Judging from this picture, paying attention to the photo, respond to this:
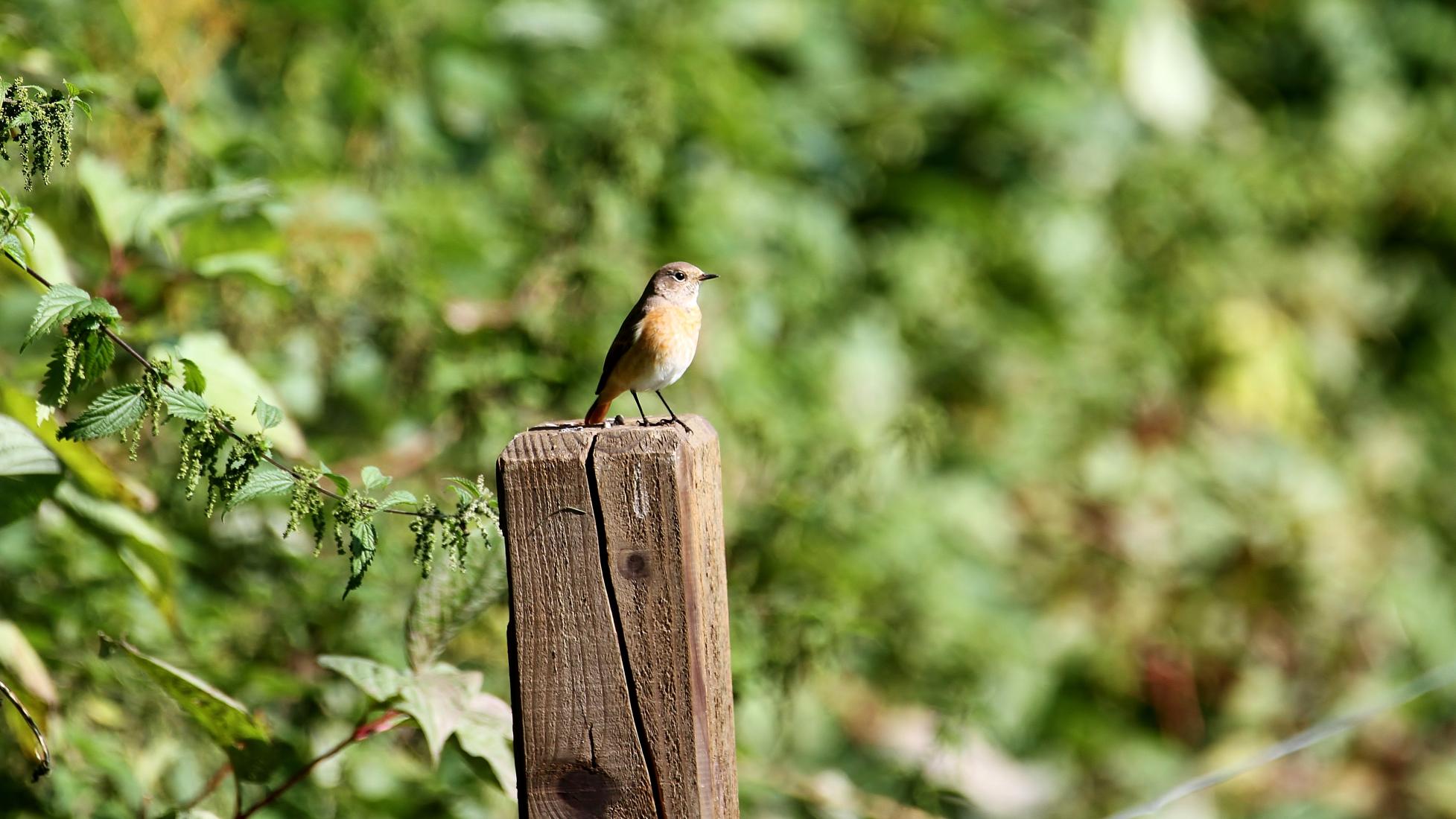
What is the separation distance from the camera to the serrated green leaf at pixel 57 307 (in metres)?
1.48

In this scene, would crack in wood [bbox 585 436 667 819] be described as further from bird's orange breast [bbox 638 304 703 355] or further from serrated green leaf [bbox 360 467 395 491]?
bird's orange breast [bbox 638 304 703 355]

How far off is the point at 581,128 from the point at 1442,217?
4180 millimetres

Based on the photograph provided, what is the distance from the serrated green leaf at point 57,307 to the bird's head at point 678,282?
48.0 inches

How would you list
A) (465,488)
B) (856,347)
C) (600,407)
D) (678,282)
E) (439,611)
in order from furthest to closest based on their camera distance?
(856,347) → (678,282) → (600,407) → (439,611) → (465,488)

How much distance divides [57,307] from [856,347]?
11.6 feet

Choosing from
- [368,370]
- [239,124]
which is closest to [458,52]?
[239,124]

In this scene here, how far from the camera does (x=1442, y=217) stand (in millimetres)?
6137

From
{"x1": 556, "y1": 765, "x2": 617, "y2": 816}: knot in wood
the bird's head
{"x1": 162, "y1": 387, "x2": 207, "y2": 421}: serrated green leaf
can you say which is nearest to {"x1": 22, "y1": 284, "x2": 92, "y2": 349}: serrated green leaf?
{"x1": 162, "y1": 387, "x2": 207, "y2": 421}: serrated green leaf

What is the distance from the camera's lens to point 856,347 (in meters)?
4.82

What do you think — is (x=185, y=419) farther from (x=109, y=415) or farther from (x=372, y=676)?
(x=372, y=676)

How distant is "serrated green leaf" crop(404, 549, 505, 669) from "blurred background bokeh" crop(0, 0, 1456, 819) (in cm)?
41

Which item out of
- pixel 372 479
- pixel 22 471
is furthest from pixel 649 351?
pixel 22 471

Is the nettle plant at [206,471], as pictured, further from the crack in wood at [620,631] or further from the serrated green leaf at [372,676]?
the crack in wood at [620,631]

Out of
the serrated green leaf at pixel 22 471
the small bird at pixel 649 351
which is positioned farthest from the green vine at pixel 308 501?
the small bird at pixel 649 351
